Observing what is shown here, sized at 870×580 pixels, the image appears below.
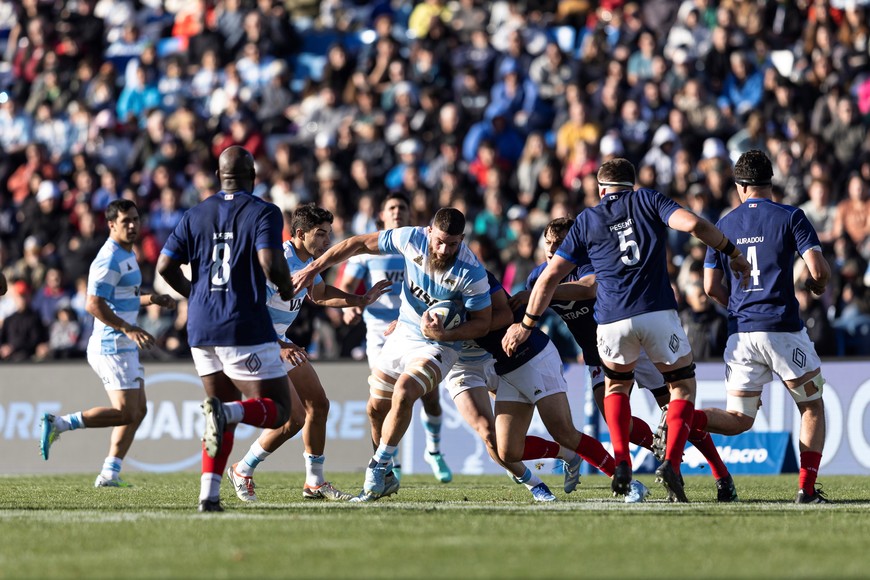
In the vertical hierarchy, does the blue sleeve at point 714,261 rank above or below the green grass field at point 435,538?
above

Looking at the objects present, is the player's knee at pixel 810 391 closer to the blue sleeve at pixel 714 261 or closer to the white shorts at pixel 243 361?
the blue sleeve at pixel 714 261

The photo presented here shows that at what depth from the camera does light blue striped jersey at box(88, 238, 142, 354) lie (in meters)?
13.4

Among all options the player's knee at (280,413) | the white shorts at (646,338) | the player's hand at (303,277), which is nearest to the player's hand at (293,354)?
the player's hand at (303,277)

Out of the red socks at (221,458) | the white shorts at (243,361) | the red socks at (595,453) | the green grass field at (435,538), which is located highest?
the white shorts at (243,361)

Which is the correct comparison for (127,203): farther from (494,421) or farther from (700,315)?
(700,315)

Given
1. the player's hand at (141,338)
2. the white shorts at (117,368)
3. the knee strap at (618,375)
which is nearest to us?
the knee strap at (618,375)

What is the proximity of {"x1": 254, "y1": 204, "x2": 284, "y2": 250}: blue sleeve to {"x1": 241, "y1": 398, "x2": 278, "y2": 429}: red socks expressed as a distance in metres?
1.07

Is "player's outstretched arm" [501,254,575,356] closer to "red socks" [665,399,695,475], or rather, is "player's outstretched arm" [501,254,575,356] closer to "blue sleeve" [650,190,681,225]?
"blue sleeve" [650,190,681,225]

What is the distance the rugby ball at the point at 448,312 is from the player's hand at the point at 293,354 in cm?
132

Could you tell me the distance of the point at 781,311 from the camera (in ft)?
36.1

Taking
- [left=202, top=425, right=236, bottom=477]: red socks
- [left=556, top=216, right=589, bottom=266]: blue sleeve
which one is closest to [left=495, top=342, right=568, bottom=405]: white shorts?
[left=556, top=216, right=589, bottom=266]: blue sleeve

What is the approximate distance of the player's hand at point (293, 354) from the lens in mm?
11492

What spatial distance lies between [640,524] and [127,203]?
6.86 metres

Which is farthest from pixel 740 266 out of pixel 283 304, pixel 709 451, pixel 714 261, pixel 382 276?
pixel 382 276
